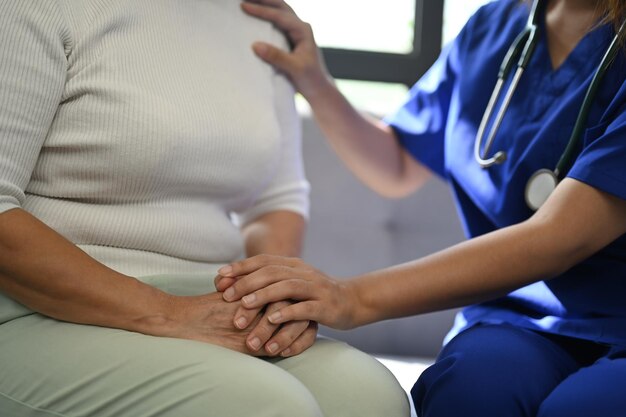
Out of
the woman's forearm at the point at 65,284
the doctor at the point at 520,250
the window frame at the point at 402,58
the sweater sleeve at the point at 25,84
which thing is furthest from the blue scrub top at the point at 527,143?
the window frame at the point at 402,58

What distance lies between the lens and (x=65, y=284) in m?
1.06

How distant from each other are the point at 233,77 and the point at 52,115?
0.32 metres

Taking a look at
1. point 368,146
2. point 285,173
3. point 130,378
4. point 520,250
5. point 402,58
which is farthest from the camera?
point 402,58

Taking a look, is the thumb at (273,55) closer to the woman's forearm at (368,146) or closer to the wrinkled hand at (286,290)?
the woman's forearm at (368,146)

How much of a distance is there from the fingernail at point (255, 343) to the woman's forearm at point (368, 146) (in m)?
0.59

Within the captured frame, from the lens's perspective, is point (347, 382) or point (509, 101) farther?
point (509, 101)

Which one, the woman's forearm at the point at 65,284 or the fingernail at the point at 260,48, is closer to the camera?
the woman's forearm at the point at 65,284

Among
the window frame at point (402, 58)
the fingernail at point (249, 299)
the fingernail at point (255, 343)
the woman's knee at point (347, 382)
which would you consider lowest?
the window frame at point (402, 58)

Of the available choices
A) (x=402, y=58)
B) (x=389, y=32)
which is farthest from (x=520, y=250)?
(x=389, y=32)

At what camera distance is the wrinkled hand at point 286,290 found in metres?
1.17

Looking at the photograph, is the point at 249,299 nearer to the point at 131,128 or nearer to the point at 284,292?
the point at 284,292

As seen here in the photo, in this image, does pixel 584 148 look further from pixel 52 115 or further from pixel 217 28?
pixel 52 115

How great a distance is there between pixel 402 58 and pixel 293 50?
1118 mm

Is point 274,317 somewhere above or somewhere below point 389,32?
above
